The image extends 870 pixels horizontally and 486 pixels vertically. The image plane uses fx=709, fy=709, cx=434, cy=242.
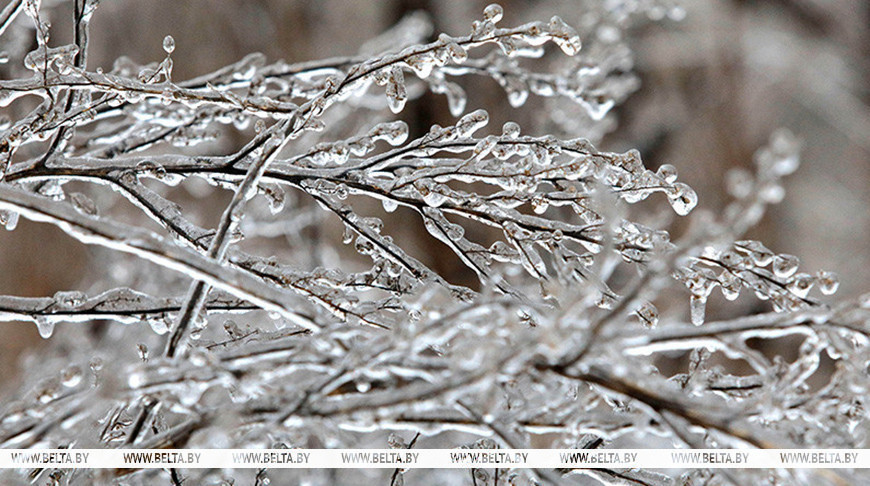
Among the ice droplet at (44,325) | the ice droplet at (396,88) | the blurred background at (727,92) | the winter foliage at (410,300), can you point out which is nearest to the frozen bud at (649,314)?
the winter foliage at (410,300)

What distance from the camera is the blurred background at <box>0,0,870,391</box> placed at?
4.44 ft

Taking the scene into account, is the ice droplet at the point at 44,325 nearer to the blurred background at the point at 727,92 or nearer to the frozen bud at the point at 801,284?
the frozen bud at the point at 801,284

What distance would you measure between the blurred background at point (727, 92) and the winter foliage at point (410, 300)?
3.25 ft

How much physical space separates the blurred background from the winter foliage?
3.25 feet

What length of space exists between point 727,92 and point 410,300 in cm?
139

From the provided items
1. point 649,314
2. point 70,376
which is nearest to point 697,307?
point 649,314

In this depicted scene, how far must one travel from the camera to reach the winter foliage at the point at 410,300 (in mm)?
189

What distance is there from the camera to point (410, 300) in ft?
0.76

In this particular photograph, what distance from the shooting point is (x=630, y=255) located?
0.29 meters

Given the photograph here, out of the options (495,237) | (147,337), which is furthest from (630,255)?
(495,237)

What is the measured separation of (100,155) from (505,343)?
0.23 m

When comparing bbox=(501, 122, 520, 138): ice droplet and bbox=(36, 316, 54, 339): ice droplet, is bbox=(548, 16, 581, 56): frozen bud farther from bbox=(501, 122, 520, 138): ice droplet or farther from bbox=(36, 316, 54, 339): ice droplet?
bbox=(36, 316, 54, 339): ice droplet

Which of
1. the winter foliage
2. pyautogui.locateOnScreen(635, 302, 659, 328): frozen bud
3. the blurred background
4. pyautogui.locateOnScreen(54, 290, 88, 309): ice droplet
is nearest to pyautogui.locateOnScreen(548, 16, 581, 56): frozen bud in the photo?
the winter foliage

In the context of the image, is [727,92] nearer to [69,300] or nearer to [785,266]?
[785,266]
